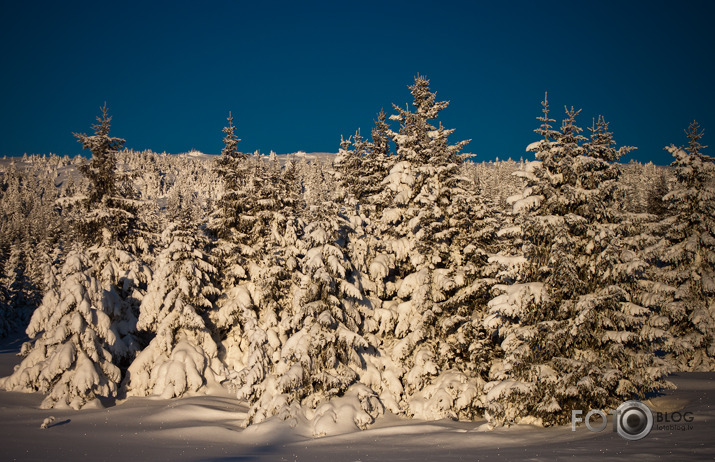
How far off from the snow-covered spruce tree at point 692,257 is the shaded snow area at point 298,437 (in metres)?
2.06

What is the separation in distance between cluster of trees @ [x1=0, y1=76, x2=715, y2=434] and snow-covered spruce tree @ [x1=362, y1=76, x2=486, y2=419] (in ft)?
0.34

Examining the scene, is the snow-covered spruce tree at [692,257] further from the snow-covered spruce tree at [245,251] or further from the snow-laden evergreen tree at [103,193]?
the snow-laden evergreen tree at [103,193]

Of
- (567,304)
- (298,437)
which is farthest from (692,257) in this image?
(298,437)

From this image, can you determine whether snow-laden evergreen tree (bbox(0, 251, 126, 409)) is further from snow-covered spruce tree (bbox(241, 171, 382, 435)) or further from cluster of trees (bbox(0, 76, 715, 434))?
snow-covered spruce tree (bbox(241, 171, 382, 435))

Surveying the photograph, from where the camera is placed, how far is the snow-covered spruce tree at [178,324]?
25.6 meters

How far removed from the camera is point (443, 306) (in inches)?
849

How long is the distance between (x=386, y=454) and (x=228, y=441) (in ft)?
25.5

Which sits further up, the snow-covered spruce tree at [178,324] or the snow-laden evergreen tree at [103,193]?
the snow-laden evergreen tree at [103,193]

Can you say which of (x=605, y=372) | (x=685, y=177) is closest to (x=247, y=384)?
(x=605, y=372)

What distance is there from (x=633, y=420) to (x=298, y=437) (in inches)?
488

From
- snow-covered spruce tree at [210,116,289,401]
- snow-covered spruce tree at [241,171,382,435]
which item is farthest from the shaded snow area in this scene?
snow-covered spruce tree at [210,116,289,401]

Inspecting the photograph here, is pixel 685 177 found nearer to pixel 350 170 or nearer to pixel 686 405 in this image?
pixel 686 405

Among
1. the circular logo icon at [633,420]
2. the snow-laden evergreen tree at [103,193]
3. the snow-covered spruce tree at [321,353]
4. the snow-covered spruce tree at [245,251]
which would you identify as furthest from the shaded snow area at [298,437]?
the snow-laden evergreen tree at [103,193]

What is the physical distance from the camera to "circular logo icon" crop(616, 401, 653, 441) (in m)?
13.3
